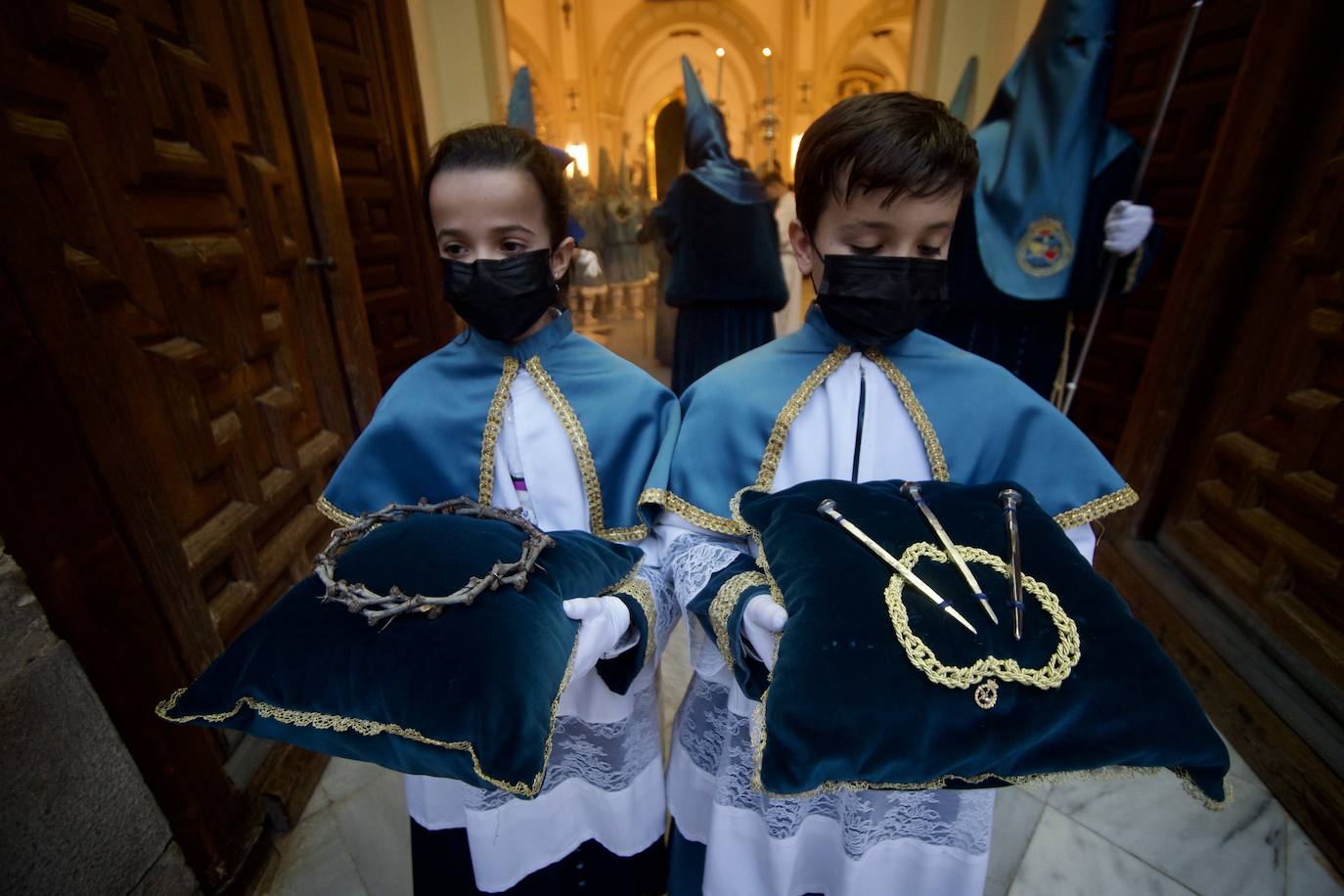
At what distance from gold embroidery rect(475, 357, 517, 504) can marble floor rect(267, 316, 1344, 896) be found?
1235mm

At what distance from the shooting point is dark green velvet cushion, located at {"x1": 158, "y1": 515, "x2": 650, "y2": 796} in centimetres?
69

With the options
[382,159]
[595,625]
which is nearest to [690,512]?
[595,625]

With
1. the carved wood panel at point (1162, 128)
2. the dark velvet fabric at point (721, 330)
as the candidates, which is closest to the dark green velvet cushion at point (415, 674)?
the carved wood panel at point (1162, 128)

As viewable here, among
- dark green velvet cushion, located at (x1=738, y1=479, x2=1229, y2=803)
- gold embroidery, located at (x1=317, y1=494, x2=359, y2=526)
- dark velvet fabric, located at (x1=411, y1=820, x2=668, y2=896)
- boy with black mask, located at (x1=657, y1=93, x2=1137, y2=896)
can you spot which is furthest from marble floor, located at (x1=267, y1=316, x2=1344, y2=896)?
dark green velvet cushion, located at (x1=738, y1=479, x2=1229, y2=803)

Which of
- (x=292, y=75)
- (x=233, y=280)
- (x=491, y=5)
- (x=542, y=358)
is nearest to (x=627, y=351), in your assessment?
(x=491, y=5)

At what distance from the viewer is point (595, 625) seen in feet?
2.80

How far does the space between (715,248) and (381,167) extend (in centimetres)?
193

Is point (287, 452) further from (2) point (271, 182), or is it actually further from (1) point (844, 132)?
(1) point (844, 132)

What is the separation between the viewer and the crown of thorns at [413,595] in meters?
0.75

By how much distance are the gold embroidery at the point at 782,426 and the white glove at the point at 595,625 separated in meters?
0.32

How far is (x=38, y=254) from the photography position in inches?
37.1

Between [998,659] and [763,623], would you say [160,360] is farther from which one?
[998,659]

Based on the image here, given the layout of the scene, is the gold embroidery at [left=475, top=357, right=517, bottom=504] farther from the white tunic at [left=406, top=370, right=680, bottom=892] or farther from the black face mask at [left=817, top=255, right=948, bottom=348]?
the black face mask at [left=817, top=255, right=948, bottom=348]

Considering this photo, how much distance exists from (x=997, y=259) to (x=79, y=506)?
2.68 meters
